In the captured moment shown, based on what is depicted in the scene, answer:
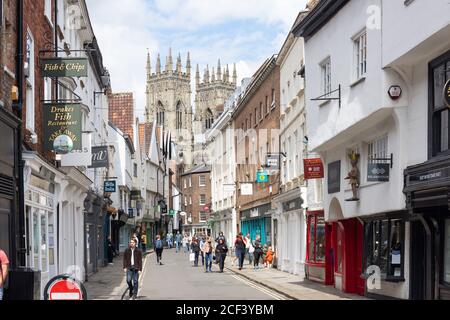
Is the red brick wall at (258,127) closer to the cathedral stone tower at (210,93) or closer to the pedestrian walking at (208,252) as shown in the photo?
the pedestrian walking at (208,252)

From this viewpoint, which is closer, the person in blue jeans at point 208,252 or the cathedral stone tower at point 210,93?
the person in blue jeans at point 208,252

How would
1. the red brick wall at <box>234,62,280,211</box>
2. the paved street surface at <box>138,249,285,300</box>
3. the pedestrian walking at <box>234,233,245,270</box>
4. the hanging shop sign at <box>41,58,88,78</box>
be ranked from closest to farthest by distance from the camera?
1. the hanging shop sign at <box>41,58,88,78</box>
2. the paved street surface at <box>138,249,285,300</box>
3. the pedestrian walking at <box>234,233,245,270</box>
4. the red brick wall at <box>234,62,280,211</box>

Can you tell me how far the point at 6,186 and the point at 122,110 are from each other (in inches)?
1674

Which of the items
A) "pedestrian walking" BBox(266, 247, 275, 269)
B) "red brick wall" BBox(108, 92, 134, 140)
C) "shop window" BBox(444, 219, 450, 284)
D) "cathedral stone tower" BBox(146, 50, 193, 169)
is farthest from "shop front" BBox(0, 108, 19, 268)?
"cathedral stone tower" BBox(146, 50, 193, 169)

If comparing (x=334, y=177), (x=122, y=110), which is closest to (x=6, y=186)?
(x=334, y=177)

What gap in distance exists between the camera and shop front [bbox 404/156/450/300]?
490 inches

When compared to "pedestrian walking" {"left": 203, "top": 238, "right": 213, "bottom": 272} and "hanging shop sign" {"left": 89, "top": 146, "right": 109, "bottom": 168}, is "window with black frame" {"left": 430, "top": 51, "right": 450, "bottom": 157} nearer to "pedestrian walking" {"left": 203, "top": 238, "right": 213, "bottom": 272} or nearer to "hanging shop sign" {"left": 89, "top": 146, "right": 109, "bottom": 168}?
"hanging shop sign" {"left": 89, "top": 146, "right": 109, "bottom": 168}

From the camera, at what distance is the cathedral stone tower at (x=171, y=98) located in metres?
162

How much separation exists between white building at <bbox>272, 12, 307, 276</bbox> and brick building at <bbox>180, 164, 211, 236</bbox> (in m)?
66.4

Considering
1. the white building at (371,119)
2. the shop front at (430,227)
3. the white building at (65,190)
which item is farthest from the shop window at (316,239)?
the shop front at (430,227)

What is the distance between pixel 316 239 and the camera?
80.8ft

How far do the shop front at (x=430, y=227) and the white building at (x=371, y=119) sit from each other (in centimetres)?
11

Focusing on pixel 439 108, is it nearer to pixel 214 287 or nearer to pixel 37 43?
pixel 37 43
